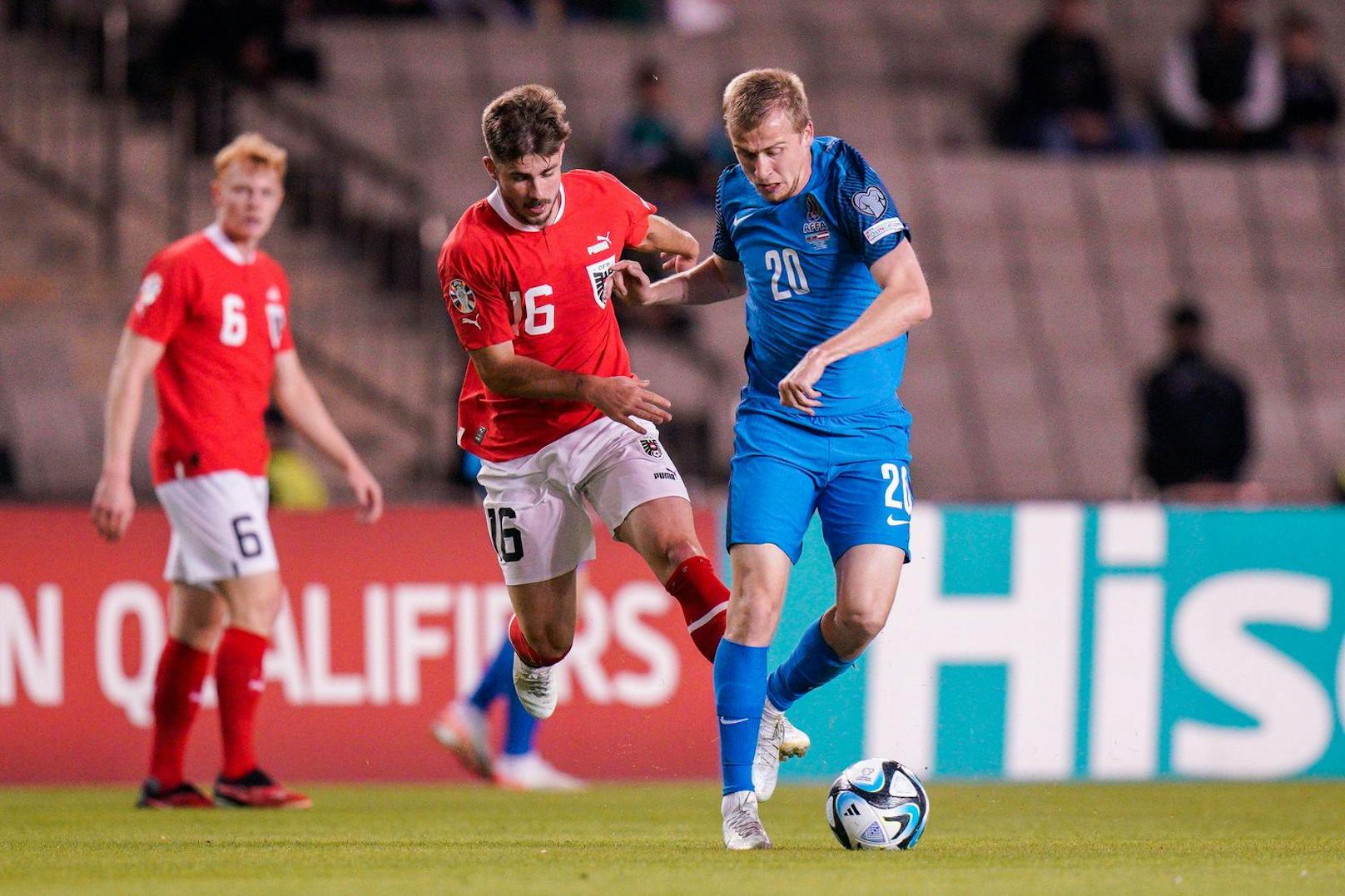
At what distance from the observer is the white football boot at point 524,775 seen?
974 cm

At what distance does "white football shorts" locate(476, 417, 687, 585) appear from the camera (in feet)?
23.5

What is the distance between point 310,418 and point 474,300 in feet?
7.39

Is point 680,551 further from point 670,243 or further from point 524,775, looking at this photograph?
point 524,775

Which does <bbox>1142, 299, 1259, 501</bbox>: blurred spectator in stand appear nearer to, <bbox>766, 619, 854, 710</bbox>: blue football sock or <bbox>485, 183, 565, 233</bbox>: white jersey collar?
<bbox>766, 619, 854, 710</bbox>: blue football sock

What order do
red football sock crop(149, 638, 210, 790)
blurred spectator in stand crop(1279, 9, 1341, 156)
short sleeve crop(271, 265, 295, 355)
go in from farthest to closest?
blurred spectator in stand crop(1279, 9, 1341, 156) → short sleeve crop(271, 265, 295, 355) → red football sock crop(149, 638, 210, 790)

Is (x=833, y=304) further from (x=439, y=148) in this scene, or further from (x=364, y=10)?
(x=364, y=10)

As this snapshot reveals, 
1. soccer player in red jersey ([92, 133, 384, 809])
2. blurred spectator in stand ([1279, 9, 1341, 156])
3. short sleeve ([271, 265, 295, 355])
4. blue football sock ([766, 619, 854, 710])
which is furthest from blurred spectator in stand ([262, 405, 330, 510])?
blurred spectator in stand ([1279, 9, 1341, 156])

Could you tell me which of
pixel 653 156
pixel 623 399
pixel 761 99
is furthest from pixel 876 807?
pixel 653 156

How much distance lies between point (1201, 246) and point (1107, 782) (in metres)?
6.05

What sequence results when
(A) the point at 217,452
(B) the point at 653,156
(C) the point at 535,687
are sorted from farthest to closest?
(B) the point at 653,156 < (A) the point at 217,452 < (C) the point at 535,687

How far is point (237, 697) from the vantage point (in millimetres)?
8602

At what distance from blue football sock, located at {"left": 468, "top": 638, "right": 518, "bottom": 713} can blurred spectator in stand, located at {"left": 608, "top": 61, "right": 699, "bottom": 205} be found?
178 inches

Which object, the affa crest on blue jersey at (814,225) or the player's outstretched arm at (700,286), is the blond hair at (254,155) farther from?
the affa crest on blue jersey at (814,225)

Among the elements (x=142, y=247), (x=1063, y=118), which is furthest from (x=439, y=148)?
(x=1063, y=118)
